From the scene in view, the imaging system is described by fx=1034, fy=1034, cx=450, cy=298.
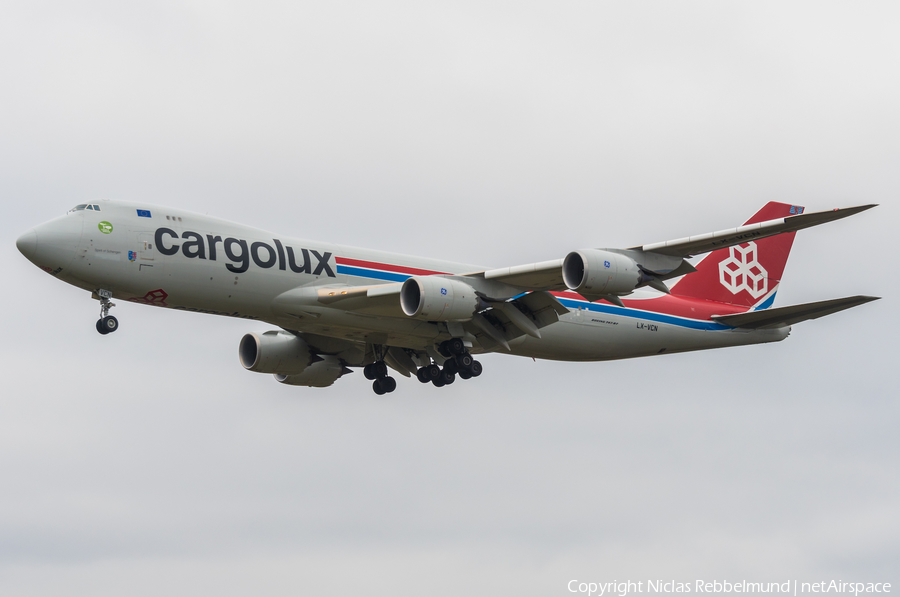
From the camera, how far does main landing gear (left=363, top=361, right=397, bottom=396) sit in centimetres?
3784

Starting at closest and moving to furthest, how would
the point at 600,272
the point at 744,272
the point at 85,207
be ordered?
1. the point at 600,272
2. the point at 85,207
3. the point at 744,272

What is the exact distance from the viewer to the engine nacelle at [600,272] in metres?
29.8

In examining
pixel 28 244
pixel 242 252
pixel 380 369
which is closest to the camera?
pixel 28 244

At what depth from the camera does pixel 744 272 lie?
41.6 metres

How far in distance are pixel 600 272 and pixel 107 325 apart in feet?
47.2

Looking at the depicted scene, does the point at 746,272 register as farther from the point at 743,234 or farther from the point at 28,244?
the point at 28,244

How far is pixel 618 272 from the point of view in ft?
98.6

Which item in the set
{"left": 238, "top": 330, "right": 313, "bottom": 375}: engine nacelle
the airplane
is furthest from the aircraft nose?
{"left": 238, "top": 330, "right": 313, "bottom": 375}: engine nacelle

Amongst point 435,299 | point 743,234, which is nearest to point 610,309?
point 435,299

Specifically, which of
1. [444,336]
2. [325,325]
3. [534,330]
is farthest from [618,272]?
[325,325]

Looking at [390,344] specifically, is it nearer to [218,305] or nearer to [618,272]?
[218,305]

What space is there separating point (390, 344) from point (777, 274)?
1701cm

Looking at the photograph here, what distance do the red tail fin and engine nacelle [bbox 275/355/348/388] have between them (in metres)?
13.4

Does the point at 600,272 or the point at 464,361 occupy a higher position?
the point at 600,272
